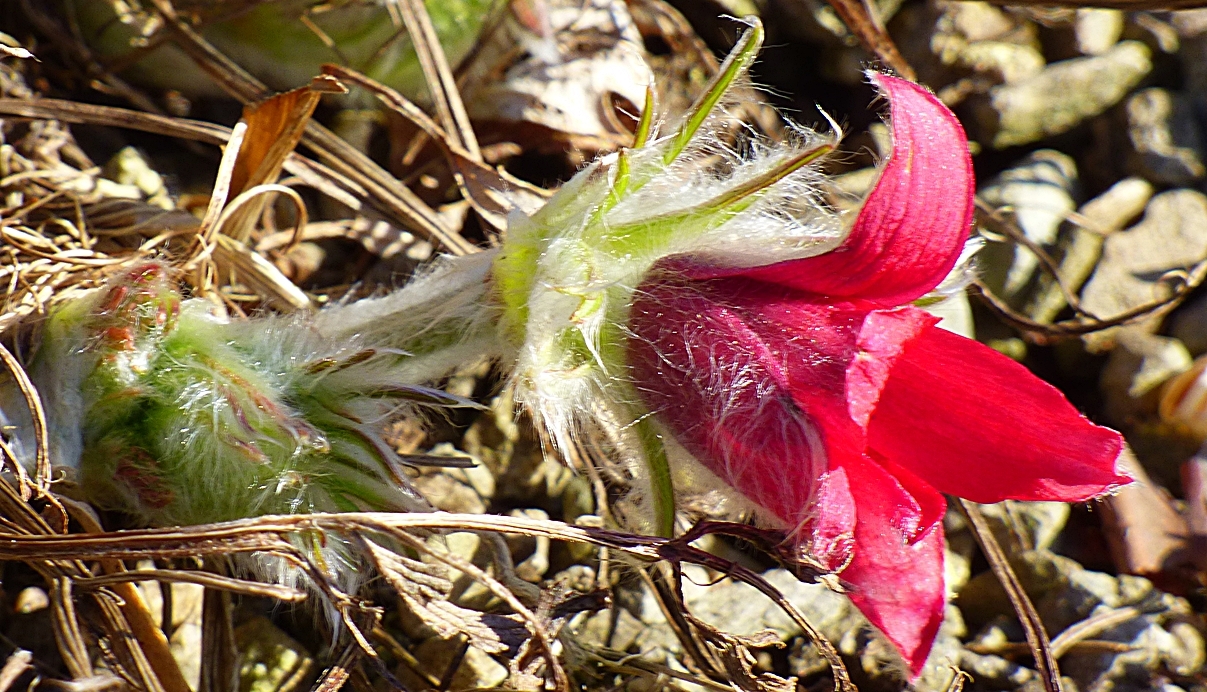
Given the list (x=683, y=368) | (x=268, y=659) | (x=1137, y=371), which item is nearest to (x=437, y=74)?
(x=683, y=368)

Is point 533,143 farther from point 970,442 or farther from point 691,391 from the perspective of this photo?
point 970,442

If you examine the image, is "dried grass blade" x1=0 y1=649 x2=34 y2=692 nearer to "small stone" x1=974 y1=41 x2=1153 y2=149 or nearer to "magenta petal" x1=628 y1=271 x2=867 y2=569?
"magenta petal" x1=628 y1=271 x2=867 y2=569

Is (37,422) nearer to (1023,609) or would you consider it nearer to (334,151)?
(334,151)

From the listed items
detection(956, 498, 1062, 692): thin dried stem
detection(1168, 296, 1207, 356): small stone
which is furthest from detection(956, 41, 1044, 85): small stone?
detection(956, 498, 1062, 692): thin dried stem

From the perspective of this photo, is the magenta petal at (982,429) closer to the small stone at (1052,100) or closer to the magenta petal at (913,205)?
the magenta petal at (913,205)

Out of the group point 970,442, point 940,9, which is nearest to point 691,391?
point 970,442

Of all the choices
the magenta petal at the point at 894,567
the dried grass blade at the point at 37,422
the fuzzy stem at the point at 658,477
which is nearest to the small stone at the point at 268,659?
the dried grass blade at the point at 37,422

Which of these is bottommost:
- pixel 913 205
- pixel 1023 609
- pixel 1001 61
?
pixel 1023 609
